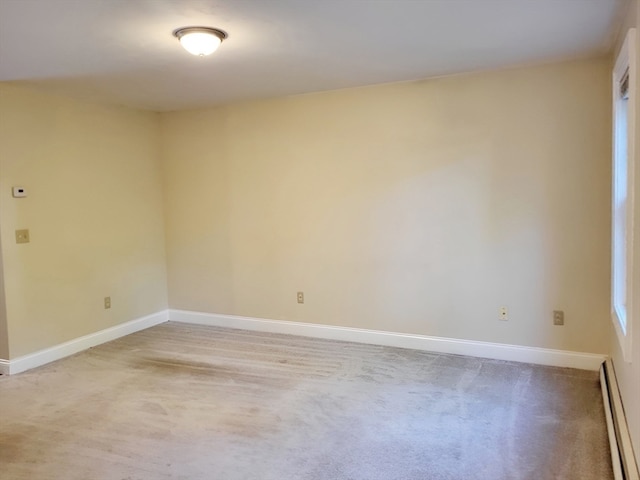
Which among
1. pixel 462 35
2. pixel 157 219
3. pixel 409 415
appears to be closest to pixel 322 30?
pixel 462 35

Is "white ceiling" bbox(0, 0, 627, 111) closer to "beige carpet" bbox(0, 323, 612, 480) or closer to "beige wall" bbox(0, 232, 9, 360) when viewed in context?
"beige wall" bbox(0, 232, 9, 360)

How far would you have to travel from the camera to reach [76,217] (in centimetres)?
440

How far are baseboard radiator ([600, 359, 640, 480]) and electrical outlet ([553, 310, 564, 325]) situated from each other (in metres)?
0.45

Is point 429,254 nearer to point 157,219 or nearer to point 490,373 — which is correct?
point 490,373

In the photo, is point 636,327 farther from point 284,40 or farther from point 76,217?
point 76,217

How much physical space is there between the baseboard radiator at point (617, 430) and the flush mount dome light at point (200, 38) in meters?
2.91

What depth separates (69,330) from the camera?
171 inches

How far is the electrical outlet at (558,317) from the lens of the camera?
12.1 feet

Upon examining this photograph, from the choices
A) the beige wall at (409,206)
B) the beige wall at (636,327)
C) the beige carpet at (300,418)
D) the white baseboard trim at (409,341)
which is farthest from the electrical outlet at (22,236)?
the beige wall at (636,327)

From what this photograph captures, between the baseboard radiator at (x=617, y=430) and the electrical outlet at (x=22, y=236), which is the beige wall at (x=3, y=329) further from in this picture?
the baseboard radiator at (x=617, y=430)

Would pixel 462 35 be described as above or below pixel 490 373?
above

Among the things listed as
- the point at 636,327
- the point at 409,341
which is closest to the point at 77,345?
the point at 409,341

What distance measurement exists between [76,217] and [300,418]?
2.86 meters

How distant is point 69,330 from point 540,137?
14.1 ft
